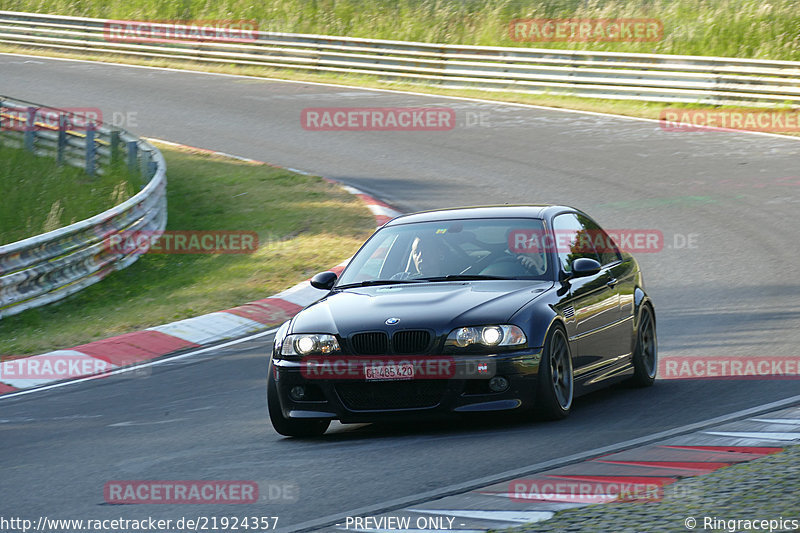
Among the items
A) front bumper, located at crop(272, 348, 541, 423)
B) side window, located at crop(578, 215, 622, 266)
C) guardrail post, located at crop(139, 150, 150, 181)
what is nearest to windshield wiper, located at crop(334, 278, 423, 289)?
front bumper, located at crop(272, 348, 541, 423)

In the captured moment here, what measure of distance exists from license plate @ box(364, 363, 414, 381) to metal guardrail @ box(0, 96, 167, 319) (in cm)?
729

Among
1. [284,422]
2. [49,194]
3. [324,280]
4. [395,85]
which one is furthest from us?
[395,85]

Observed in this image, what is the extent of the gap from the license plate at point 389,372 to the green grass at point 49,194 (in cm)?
1147

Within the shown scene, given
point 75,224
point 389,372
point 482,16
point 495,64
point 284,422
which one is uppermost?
point 389,372

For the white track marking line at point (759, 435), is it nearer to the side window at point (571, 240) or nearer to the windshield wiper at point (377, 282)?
the side window at point (571, 240)

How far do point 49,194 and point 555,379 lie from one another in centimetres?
1409

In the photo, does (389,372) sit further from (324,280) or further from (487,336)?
(324,280)

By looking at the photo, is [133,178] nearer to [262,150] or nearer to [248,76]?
[262,150]

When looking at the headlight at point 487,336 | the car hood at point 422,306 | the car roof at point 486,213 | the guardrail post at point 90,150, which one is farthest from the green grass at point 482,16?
the headlight at point 487,336

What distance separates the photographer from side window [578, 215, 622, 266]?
9258 mm

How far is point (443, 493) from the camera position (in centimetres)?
591

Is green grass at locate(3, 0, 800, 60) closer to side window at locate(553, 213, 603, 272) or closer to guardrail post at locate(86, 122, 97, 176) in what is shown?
A: guardrail post at locate(86, 122, 97, 176)

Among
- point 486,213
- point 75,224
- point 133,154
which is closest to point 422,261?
point 486,213

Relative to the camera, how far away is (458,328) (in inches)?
288
